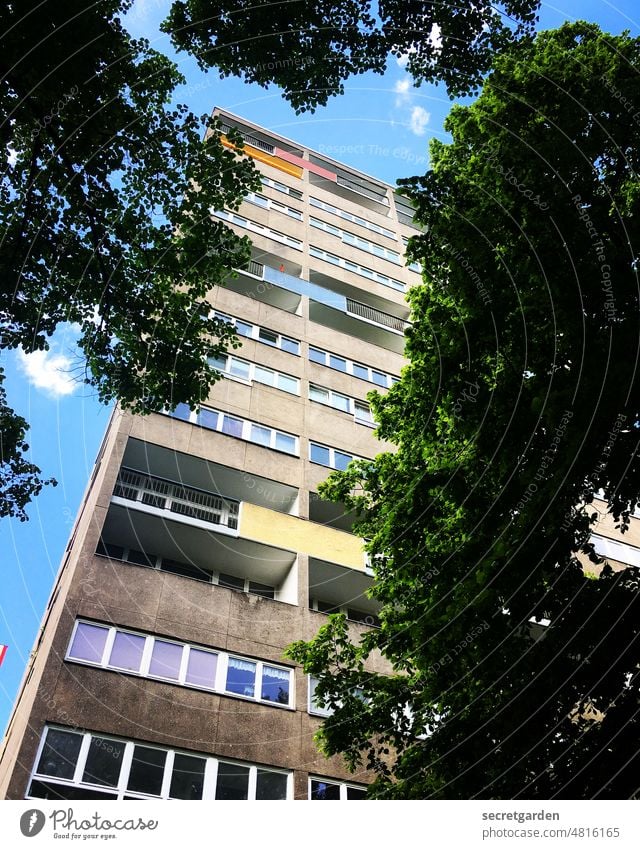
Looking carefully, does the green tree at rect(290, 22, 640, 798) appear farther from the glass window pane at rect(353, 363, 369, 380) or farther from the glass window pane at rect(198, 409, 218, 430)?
the glass window pane at rect(353, 363, 369, 380)

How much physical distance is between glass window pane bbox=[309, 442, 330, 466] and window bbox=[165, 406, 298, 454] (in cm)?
67

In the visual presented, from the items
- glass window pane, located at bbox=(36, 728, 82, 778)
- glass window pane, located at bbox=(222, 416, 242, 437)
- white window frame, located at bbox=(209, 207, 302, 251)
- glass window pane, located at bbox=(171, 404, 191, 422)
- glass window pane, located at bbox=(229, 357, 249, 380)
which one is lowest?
glass window pane, located at bbox=(36, 728, 82, 778)

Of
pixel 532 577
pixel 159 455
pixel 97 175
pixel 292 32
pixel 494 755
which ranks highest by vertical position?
pixel 159 455

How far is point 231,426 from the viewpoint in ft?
77.3

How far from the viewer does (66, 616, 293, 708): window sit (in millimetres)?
15789

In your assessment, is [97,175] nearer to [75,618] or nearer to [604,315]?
[604,315]

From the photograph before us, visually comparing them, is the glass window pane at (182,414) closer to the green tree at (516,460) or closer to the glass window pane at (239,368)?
the glass window pane at (239,368)

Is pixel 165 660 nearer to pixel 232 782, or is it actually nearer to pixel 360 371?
pixel 232 782

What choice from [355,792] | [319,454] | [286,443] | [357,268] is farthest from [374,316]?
[355,792]

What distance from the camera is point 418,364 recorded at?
12.4m

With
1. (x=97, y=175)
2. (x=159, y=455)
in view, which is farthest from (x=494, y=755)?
(x=159, y=455)

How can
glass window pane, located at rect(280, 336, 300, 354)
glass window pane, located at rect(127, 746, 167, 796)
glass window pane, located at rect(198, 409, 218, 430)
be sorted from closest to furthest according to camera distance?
glass window pane, located at rect(127, 746, 167, 796), glass window pane, located at rect(198, 409, 218, 430), glass window pane, located at rect(280, 336, 300, 354)

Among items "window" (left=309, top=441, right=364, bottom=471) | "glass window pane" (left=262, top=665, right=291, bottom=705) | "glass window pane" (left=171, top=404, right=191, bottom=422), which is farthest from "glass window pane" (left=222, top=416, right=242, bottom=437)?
"glass window pane" (left=262, top=665, right=291, bottom=705)

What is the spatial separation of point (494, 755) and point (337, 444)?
16.2 meters
